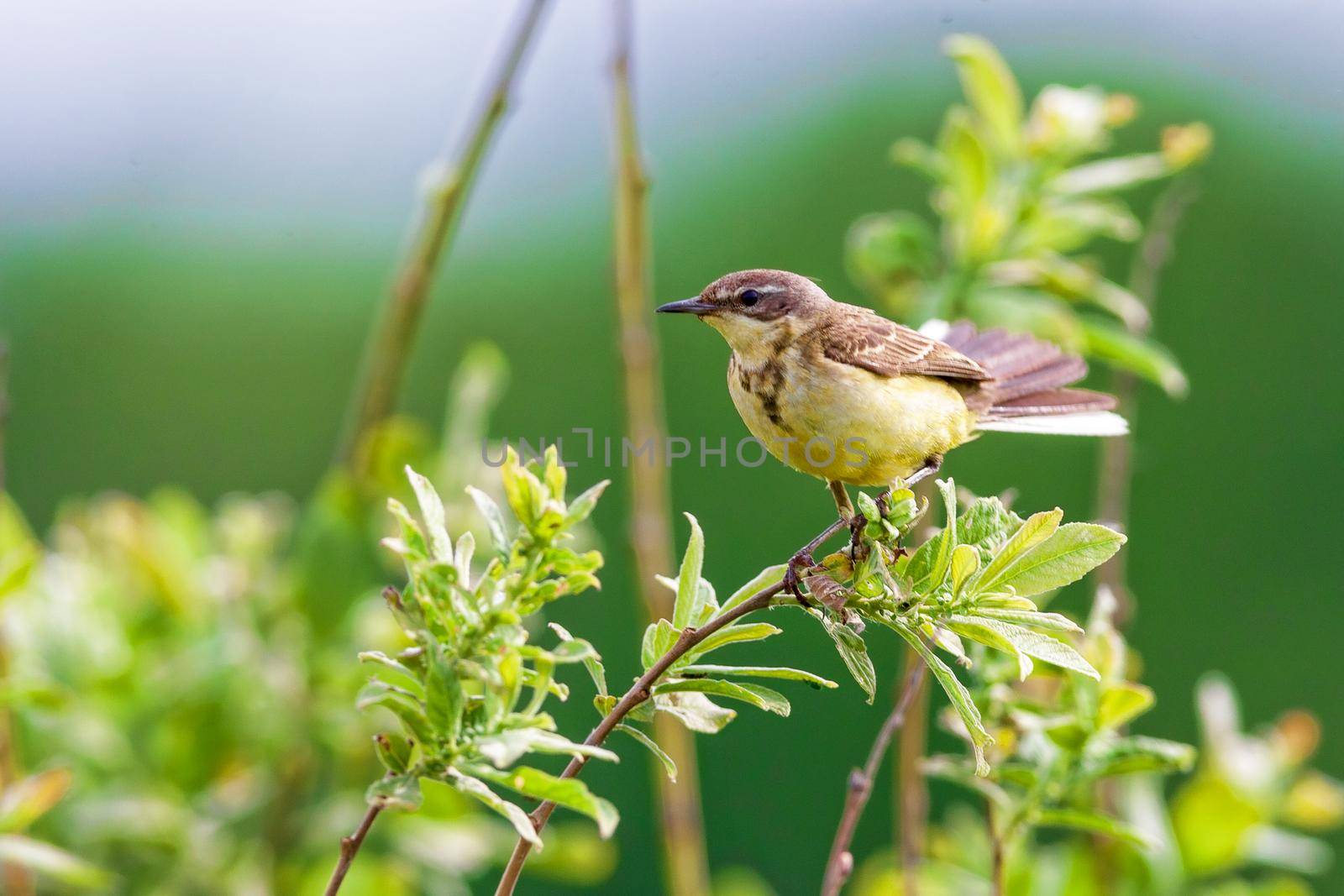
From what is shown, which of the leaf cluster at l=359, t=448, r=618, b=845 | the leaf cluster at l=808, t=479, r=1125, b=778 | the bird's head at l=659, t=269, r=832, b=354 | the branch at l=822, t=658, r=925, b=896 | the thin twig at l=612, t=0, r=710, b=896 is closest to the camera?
the leaf cluster at l=359, t=448, r=618, b=845

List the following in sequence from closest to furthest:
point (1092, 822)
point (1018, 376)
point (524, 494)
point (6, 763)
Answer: point (524, 494)
point (1092, 822)
point (6, 763)
point (1018, 376)

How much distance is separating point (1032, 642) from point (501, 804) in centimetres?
50

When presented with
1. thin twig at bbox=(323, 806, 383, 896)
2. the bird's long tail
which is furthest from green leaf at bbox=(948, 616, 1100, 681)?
the bird's long tail

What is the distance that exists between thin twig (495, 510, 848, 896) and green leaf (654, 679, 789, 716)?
46mm

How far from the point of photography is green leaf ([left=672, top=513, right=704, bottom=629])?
1.23 m

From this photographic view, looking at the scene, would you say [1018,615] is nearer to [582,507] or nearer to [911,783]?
[582,507]

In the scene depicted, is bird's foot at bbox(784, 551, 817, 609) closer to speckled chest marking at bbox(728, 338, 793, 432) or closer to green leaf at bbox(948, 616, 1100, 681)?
green leaf at bbox(948, 616, 1100, 681)

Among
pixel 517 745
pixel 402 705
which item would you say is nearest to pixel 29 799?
pixel 402 705

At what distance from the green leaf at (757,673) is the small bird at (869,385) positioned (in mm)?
734

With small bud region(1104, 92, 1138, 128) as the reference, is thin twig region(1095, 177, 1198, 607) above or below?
below

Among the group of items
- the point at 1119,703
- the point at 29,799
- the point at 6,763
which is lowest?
the point at 6,763

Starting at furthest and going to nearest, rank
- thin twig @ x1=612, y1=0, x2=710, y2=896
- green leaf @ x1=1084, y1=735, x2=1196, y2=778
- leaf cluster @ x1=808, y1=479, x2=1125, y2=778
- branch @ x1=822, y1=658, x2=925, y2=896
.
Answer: thin twig @ x1=612, y1=0, x2=710, y2=896 < green leaf @ x1=1084, y1=735, x2=1196, y2=778 < branch @ x1=822, y1=658, x2=925, y2=896 < leaf cluster @ x1=808, y1=479, x2=1125, y2=778

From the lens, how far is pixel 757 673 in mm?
1151

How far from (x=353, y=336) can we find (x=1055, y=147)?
22.0ft
